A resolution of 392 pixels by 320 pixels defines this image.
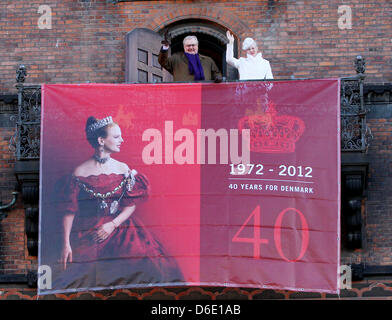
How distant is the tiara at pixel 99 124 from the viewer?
17.4 meters

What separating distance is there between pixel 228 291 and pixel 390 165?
307 cm

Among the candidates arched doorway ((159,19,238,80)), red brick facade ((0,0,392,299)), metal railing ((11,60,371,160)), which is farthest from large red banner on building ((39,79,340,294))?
arched doorway ((159,19,238,80))

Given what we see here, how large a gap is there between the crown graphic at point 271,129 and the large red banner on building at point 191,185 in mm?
14

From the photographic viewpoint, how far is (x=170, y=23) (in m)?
19.2

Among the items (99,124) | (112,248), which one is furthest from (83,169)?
(112,248)

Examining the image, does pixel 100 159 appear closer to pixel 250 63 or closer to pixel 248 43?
pixel 250 63

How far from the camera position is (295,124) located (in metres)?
17.2

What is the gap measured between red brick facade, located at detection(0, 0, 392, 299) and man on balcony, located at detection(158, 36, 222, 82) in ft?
3.40

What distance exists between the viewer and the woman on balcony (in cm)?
1812

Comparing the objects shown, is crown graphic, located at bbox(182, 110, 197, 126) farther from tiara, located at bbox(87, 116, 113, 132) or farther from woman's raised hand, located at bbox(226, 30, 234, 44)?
woman's raised hand, located at bbox(226, 30, 234, 44)

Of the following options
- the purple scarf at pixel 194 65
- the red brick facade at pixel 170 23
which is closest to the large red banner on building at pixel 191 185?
the purple scarf at pixel 194 65

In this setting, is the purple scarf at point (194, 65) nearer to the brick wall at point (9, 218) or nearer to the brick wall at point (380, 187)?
the brick wall at point (380, 187)
